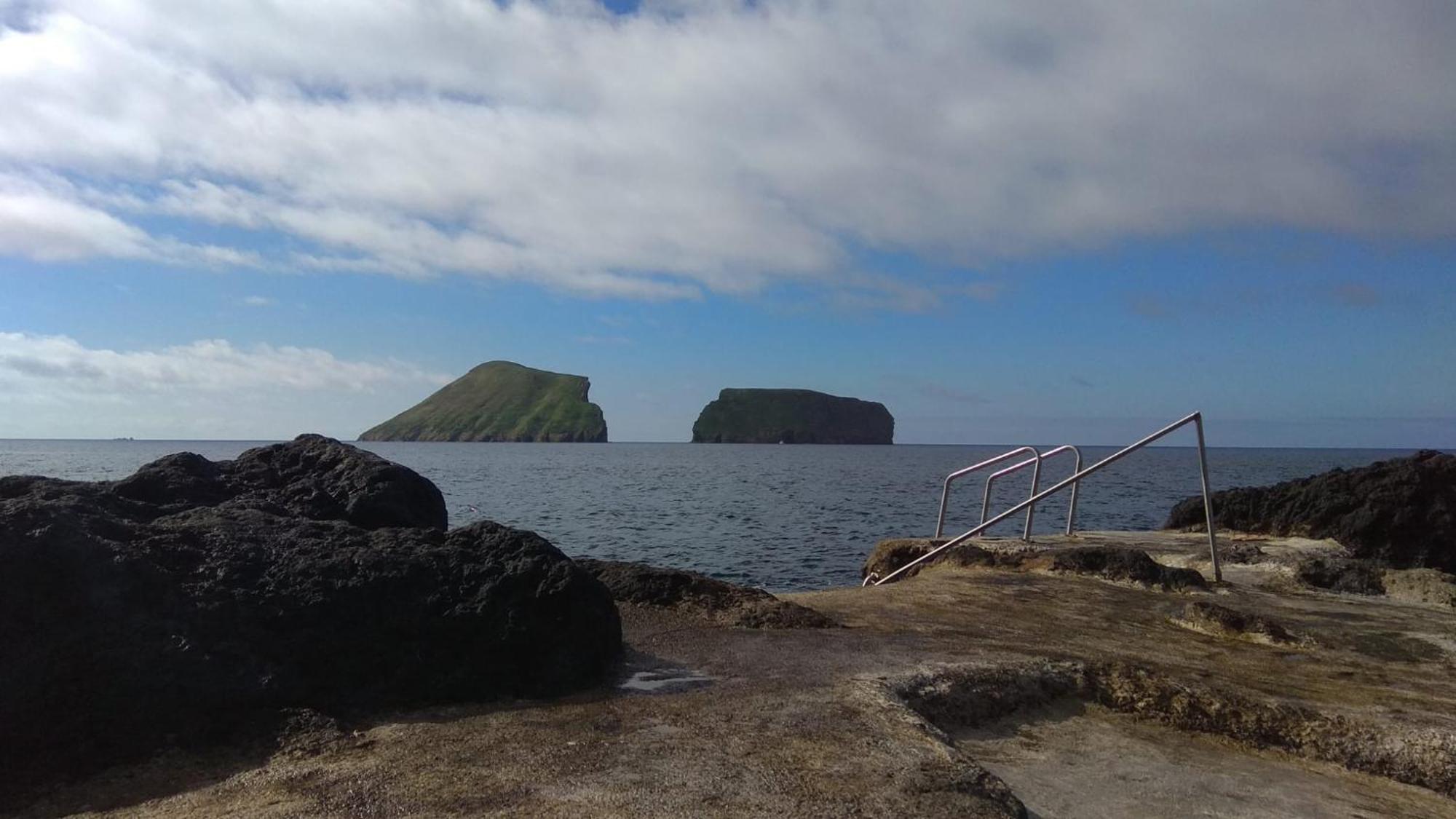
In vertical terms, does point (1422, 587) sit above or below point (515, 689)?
above

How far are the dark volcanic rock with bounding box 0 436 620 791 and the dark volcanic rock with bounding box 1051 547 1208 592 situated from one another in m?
7.34

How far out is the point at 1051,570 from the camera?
12.3 m

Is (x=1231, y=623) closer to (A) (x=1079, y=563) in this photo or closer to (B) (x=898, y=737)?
(A) (x=1079, y=563)

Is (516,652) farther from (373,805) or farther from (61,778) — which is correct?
(61,778)

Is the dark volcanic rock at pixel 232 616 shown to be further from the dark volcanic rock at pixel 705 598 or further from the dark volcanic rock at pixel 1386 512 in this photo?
the dark volcanic rock at pixel 1386 512

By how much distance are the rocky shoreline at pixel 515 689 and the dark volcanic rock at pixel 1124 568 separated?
8.66 feet

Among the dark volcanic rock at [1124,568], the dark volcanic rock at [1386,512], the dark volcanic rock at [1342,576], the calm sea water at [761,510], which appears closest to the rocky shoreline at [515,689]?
the dark volcanic rock at [1124,568]

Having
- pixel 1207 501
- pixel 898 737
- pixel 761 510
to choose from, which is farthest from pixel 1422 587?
pixel 761 510

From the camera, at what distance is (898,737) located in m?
4.99

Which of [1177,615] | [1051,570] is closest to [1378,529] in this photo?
[1051,570]

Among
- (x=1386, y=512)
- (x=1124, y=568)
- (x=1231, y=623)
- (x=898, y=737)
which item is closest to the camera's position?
(x=898, y=737)

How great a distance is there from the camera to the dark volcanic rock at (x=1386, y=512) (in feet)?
50.4

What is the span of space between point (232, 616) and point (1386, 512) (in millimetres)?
17259

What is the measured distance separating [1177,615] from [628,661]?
5.87m
